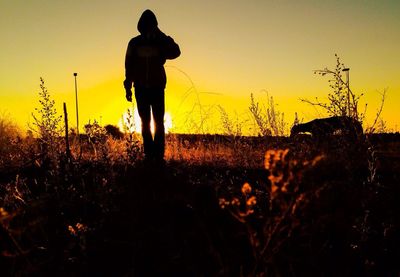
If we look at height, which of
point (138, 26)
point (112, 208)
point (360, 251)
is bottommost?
point (360, 251)

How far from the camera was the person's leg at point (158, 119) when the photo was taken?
7000 mm

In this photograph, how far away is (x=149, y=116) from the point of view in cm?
708

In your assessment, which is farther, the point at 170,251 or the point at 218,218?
the point at 218,218

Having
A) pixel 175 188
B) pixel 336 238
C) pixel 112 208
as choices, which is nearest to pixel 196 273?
pixel 336 238

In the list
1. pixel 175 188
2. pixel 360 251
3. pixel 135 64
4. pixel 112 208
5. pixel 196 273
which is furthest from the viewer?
pixel 135 64

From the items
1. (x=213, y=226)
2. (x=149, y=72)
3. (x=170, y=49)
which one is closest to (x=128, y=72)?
(x=149, y=72)

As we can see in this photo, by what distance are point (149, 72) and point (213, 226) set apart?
369 cm

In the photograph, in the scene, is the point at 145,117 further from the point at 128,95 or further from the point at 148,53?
the point at 148,53

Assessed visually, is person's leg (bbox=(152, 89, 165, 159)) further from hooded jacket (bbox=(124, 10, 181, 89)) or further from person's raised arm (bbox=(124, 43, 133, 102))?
person's raised arm (bbox=(124, 43, 133, 102))

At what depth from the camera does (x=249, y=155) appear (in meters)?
7.59

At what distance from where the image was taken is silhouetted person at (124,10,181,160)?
695cm

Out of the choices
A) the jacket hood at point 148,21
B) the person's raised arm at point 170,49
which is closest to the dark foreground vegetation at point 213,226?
the person's raised arm at point 170,49

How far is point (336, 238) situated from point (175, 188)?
1.96m

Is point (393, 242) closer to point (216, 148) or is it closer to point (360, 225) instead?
point (360, 225)
